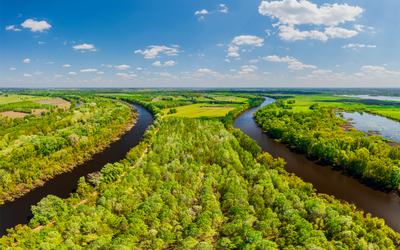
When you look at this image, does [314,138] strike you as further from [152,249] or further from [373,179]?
[152,249]

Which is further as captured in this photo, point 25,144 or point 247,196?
point 25,144

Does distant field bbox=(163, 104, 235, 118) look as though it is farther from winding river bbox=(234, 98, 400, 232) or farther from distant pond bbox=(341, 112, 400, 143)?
distant pond bbox=(341, 112, 400, 143)

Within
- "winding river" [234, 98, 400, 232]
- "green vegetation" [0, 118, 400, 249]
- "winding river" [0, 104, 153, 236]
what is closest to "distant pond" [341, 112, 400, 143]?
"winding river" [234, 98, 400, 232]

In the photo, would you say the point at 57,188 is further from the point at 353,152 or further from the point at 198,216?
the point at 353,152

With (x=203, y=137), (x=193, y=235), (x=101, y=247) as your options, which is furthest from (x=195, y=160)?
(x=101, y=247)

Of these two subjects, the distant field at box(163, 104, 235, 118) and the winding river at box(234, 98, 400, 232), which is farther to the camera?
the distant field at box(163, 104, 235, 118)

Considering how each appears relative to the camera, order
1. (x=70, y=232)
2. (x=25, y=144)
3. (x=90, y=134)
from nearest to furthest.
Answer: (x=70, y=232)
(x=25, y=144)
(x=90, y=134)

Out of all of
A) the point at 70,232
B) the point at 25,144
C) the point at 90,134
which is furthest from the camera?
the point at 90,134

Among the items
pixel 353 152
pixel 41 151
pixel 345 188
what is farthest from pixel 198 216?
pixel 41 151
